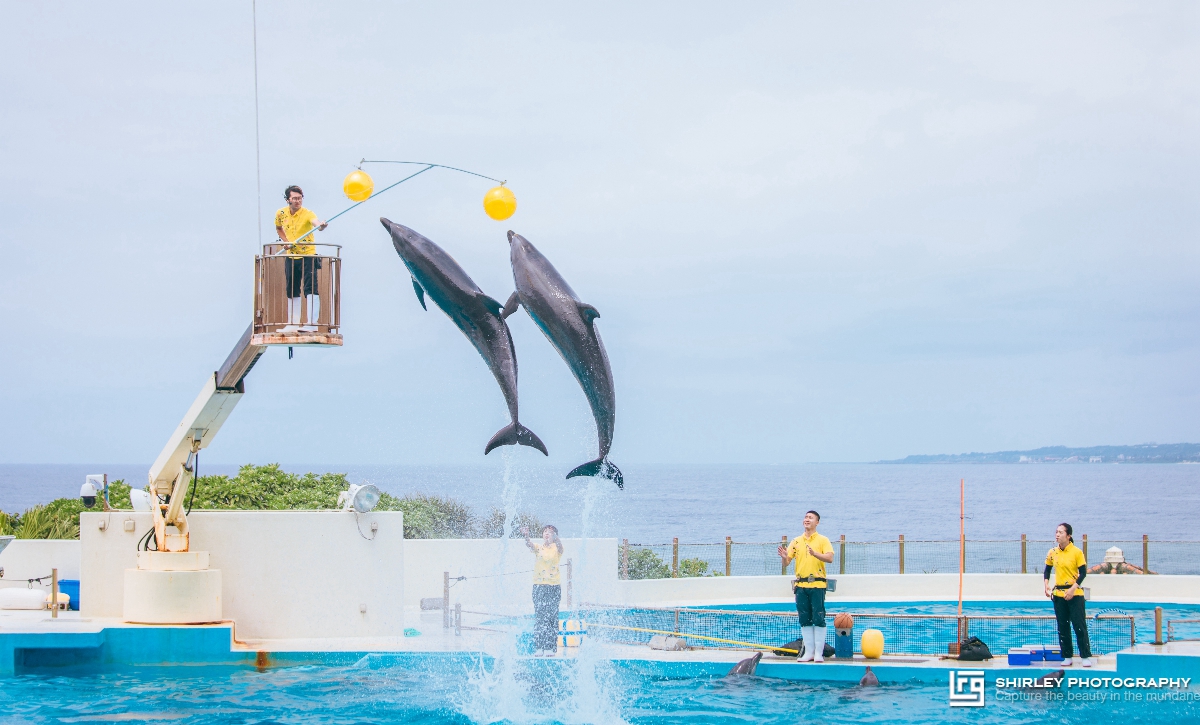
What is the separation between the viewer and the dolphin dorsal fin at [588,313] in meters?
8.73

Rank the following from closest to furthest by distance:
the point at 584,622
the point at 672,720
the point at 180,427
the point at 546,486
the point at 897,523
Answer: the point at 672,720 → the point at 180,427 → the point at 584,622 → the point at 897,523 → the point at 546,486

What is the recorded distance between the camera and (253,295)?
11445mm

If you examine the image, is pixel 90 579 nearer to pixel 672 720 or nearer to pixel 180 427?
pixel 180 427

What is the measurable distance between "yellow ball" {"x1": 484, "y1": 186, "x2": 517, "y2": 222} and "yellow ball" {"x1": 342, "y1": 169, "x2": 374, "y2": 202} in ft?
3.34

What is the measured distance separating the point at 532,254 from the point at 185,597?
23.3 feet

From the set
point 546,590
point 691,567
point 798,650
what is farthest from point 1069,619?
point 691,567

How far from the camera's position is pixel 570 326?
28.5 feet

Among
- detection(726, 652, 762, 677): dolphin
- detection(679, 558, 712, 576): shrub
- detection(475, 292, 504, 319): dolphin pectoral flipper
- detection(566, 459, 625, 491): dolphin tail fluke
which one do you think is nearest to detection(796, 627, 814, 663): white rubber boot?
detection(726, 652, 762, 677): dolphin

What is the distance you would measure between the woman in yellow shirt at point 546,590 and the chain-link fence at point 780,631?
49.5 inches

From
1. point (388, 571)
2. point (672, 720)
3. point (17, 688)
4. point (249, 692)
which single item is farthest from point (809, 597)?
point (17, 688)

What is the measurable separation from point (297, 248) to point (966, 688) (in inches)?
318

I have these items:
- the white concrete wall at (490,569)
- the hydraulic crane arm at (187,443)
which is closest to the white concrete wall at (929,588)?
the white concrete wall at (490,569)

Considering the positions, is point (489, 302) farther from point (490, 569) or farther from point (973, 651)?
point (490, 569)

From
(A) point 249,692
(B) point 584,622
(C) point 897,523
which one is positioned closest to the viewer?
Result: (A) point 249,692
